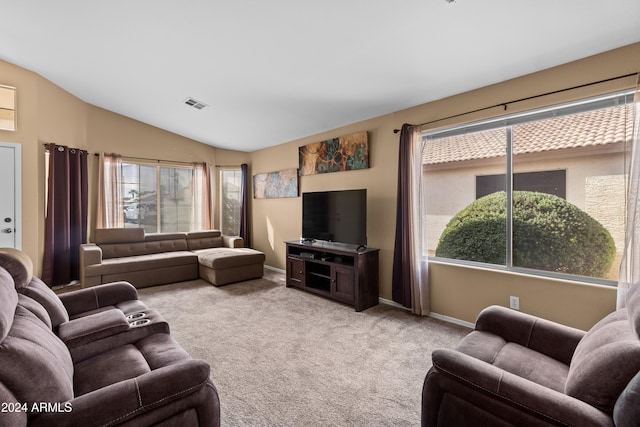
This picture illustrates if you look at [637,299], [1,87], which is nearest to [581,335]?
[637,299]

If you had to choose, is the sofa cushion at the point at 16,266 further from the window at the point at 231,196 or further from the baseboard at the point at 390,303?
the window at the point at 231,196

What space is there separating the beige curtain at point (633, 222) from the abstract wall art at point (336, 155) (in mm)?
2530

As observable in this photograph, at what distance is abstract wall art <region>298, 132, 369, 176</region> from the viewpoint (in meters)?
4.11

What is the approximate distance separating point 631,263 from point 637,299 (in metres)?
1.20

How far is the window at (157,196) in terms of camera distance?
559cm

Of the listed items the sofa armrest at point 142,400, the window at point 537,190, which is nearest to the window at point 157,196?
the window at point 537,190

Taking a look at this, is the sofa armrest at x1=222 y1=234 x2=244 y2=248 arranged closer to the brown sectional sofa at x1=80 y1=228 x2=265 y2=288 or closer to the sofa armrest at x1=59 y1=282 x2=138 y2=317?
the brown sectional sofa at x1=80 y1=228 x2=265 y2=288

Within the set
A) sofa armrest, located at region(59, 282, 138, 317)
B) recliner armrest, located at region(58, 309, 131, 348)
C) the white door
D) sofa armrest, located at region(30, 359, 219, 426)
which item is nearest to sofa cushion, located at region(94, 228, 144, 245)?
the white door

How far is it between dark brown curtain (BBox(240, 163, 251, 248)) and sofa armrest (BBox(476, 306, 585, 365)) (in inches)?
206

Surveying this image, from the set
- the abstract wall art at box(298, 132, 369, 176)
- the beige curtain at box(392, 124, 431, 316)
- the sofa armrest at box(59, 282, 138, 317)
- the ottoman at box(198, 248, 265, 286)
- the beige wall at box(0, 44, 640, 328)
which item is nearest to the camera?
the sofa armrest at box(59, 282, 138, 317)

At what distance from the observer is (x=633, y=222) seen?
7.06 feet

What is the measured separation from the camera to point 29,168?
3908 millimetres

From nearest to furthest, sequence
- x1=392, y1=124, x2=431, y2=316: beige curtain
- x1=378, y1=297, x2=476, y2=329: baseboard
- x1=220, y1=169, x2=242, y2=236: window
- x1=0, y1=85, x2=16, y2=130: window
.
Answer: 1. x1=378, y1=297, x2=476, y2=329: baseboard
2. x1=392, y1=124, x2=431, y2=316: beige curtain
3. x1=0, y1=85, x2=16, y2=130: window
4. x1=220, y1=169, x2=242, y2=236: window

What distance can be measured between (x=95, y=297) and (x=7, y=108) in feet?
11.5
